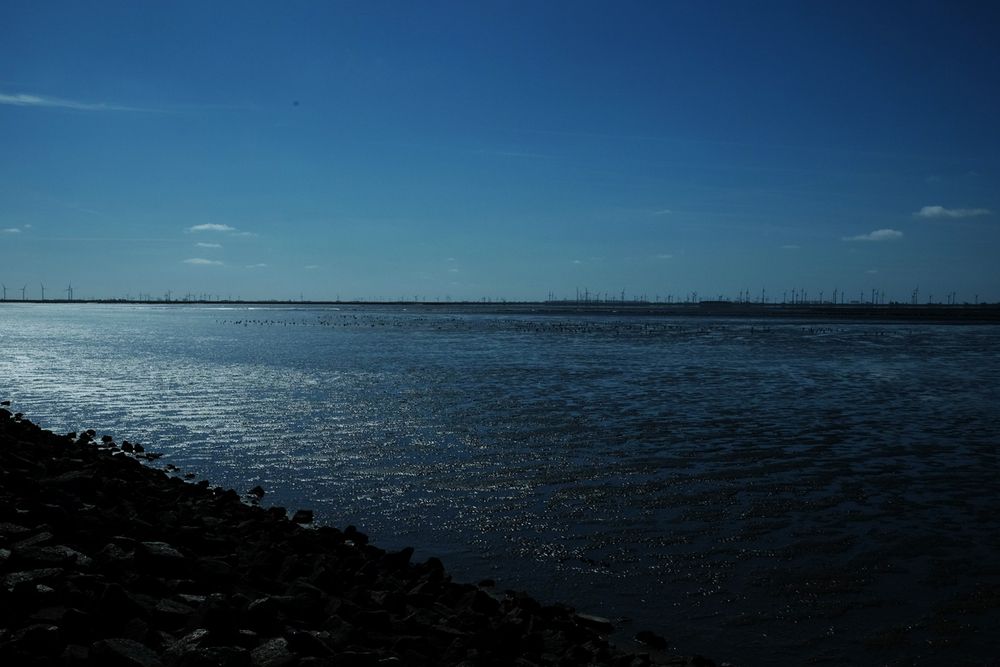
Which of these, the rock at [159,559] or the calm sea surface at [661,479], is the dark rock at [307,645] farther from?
the calm sea surface at [661,479]

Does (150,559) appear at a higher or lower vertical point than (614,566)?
higher

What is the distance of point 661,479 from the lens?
14492 millimetres

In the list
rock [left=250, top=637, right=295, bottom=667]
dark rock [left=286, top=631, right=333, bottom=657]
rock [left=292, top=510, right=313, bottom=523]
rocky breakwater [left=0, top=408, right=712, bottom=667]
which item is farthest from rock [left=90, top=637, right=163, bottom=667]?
rock [left=292, top=510, right=313, bottom=523]

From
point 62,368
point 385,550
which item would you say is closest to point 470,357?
point 62,368

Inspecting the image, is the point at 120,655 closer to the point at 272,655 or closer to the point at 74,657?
the point at 74,657

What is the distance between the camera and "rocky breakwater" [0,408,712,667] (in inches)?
239

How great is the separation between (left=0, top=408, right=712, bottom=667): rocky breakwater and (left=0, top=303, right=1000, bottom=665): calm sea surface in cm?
123

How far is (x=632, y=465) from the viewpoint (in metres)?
15.6

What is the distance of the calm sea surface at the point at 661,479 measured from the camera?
884cm

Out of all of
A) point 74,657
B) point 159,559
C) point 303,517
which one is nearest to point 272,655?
point 74,657

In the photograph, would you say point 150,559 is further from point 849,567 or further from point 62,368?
point 62,368

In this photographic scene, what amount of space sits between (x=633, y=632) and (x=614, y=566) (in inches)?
74.1

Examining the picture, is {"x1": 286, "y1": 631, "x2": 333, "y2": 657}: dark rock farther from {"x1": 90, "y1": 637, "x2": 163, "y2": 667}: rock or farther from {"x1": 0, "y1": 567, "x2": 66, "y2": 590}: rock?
{"x1": 0, "y1": 567, "x2": 66, "y2": 590}: rock

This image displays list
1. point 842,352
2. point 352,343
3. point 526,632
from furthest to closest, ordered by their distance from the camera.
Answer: point 352,343 < point 842,352 < point 526,632
